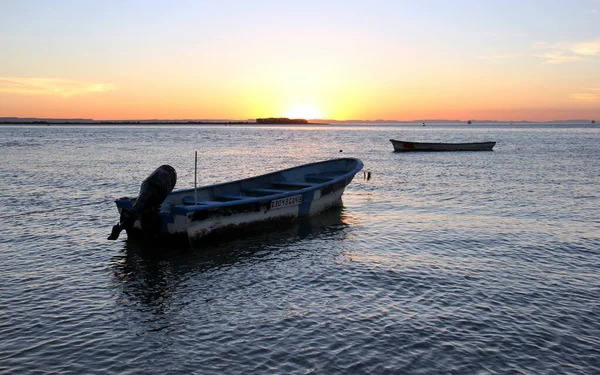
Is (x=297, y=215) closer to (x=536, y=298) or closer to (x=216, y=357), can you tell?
(x=536, y=298)

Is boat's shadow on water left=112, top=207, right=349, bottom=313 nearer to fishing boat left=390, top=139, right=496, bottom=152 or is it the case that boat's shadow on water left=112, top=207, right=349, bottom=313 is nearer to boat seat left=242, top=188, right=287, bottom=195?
boat seat left=242, top=188, right=287, bottom=195

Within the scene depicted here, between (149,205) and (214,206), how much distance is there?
1.71 metres

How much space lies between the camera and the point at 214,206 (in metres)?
13.8

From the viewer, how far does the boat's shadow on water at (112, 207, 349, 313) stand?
10664 millimetres

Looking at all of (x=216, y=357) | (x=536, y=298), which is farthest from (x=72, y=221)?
(x=536, y=298)

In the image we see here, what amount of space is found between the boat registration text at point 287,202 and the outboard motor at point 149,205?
3.57m

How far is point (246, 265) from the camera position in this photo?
1239 centimetres

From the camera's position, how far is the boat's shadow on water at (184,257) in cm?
1066

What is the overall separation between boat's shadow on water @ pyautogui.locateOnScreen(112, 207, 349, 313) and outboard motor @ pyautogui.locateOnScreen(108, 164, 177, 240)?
815mm

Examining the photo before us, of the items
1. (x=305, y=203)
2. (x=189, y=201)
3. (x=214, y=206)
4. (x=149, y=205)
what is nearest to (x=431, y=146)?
(x=305, y=203)

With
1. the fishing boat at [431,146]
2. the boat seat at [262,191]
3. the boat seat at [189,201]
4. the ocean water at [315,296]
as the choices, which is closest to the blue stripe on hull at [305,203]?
the ocean water at [315,296]

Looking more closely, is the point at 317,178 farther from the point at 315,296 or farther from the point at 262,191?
the point at 315,296

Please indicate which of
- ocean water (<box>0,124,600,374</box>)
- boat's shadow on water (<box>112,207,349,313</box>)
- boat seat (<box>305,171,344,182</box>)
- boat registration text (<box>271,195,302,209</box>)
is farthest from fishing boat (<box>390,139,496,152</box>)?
boat's shadow on water (<box>112,207,349,313</box>)

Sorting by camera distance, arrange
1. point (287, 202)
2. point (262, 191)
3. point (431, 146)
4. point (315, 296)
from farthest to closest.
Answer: point (431, 146)
point (262, 191)
point (287, 202)
point (315, 296)
